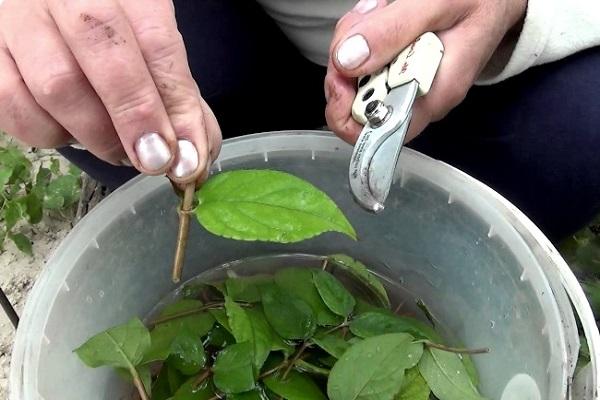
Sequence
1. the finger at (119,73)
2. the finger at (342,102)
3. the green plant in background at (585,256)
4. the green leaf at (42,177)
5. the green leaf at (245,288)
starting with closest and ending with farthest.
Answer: the finger at (119,73) < the finger at (342,102) < the green leaf at (245,288) < the green plant in background at (585,256) < the green leaf at (42,177)

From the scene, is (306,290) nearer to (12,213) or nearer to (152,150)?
(152,150)

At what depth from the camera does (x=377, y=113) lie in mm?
462

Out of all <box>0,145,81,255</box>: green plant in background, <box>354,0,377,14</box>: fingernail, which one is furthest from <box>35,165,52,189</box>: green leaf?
<box>354,0,377,14</box>: fingernail

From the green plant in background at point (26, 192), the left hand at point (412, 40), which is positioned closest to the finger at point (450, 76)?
the left hand at point (412, 40)

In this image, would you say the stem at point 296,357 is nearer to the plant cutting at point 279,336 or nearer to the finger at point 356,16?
the plant cutting at point 279,336

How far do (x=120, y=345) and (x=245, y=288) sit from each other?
13 centimetres

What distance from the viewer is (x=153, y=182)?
1.90ft

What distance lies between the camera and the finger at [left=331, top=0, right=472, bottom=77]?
47cm

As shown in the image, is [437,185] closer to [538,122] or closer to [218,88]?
[538,122]

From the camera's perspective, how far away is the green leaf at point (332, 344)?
0.56 m

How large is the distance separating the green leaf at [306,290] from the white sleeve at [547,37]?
0.71ft

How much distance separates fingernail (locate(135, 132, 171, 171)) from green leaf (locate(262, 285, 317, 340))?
7.9 inches

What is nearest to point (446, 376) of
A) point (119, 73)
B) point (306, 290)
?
point (306, 290)

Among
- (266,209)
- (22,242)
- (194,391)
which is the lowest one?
(22,242)
